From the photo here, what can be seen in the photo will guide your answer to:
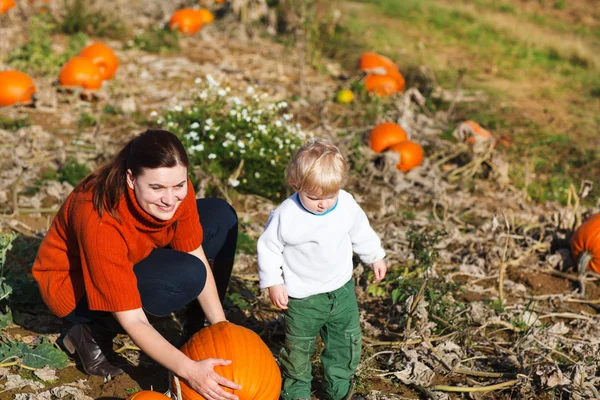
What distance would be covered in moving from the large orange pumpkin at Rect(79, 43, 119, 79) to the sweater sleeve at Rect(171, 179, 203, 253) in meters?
4.61

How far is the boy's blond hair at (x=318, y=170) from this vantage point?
9.53 feet

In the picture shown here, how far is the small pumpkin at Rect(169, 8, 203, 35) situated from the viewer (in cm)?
916

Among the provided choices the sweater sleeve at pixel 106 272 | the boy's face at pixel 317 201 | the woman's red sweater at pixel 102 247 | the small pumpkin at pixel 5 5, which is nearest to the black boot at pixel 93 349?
the woman's red sweater at pixel 102 247

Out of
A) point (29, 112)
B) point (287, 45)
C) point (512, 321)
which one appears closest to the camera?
point (512, 321)

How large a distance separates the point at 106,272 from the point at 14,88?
456 cm

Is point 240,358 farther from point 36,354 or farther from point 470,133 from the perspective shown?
point 470,133

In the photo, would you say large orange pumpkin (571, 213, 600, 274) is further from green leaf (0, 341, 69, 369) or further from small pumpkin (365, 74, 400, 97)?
green leaf (0, 341, 69, 369)

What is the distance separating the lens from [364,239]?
10.8ft

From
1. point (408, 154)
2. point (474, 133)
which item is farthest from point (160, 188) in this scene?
point (474, 133)

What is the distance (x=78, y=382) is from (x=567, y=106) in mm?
6145

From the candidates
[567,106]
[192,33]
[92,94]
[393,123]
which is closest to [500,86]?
[567,106]

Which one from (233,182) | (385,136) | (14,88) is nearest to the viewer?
(233,182)

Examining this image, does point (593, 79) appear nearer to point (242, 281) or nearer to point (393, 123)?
point (393, 123)

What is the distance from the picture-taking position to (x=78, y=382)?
343 cm
